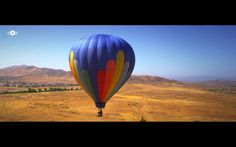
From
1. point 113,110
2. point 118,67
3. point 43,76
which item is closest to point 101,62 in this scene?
point 118,67

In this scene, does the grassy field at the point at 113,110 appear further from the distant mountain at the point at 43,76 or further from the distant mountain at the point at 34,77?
the distant mountain at the point at 43,76

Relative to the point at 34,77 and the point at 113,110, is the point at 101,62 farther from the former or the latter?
the point at 34,77

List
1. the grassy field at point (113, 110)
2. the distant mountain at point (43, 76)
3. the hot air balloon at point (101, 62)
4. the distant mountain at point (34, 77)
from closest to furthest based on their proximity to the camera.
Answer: the hot air balloon at point (101, 62) < the grassy field at point (113, 110) < the distant mountain at point (34, 77) < the distant mountain at point (43, 76)

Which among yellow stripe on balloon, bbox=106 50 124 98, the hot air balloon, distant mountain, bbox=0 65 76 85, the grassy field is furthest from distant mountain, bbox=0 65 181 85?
yellow stripe on balloon, bbox=106 50 124 98

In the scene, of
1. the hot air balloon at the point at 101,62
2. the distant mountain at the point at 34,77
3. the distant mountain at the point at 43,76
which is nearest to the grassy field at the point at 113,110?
the hot air balloon at the point at 101,62

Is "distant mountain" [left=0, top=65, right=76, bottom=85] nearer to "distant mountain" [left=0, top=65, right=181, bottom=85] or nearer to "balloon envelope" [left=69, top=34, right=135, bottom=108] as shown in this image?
"distant mountain" [left=0, top=65, right=181, bottom=85]

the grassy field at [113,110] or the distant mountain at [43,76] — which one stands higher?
the distant mountain at [43,76]
